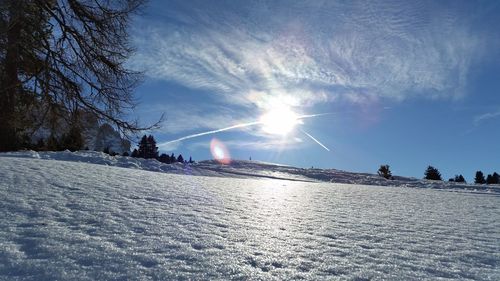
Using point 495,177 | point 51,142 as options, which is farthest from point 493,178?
point 51,142

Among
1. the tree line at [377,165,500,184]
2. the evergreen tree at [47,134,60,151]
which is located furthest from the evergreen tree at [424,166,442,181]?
the evergreen tree at [47,134,60,151]

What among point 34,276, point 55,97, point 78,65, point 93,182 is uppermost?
point 78,65

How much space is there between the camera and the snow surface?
5.06 ft

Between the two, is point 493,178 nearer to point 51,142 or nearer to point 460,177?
point 460,177

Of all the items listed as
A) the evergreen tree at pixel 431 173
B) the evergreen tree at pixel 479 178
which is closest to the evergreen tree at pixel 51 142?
the evergreen tree at pixel 431 173

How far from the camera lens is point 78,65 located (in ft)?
31.6

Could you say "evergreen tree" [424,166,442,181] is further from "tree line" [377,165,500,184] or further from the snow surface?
the snow surface

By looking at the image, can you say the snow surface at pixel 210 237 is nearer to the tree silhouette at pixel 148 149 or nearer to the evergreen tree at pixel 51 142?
the evergreen tree at pixel 51 142

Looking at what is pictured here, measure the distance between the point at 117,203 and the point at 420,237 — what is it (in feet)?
7.13

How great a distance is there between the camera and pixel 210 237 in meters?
2.04

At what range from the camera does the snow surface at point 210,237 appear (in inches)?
60.7

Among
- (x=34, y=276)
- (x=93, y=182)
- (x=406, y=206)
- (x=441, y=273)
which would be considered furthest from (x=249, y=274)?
(x=406, y=206)

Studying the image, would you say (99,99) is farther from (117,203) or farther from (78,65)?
(117,203)

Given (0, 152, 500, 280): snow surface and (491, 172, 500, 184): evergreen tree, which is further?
(491, 172, 500, 184): evergreen tree
